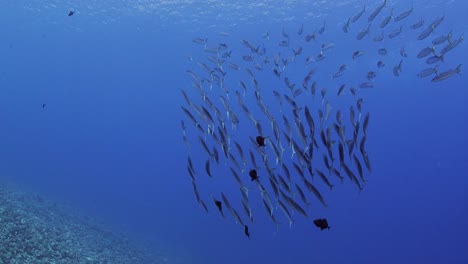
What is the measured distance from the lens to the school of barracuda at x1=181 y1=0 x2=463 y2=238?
6840mm

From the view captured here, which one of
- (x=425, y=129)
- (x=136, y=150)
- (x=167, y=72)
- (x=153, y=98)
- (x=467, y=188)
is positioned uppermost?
(x=167, y=72)

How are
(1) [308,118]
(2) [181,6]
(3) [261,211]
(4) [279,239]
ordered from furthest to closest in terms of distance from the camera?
(3) [261,211] < (4) [279,239] < (2) [181,6] < (1) [308,118]

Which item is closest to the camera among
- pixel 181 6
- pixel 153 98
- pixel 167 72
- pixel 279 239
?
pixel 181 6

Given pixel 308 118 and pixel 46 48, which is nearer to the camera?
pixel 308 118

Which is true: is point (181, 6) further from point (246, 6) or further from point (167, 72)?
point (167, 72)

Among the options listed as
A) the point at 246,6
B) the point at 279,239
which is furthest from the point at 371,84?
the point at 279,239

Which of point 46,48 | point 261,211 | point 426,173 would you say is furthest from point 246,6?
point 426,173

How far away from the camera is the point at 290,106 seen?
42531mm

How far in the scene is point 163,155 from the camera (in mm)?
125062

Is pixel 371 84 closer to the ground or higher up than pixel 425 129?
higher up

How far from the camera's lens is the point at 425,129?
63.7 m

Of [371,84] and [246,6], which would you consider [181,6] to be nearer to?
[246,6]

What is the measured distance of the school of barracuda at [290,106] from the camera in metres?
6.84

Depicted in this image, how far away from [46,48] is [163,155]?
62.6 meters
